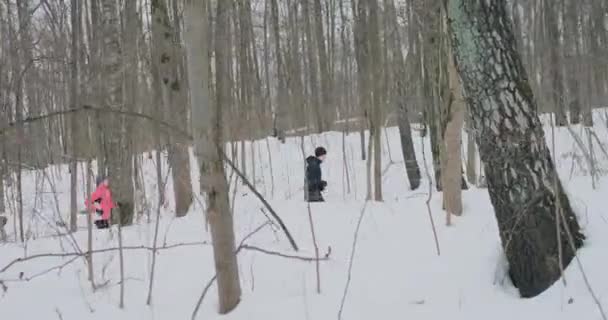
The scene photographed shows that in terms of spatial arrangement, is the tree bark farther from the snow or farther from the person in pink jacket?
the person in pink jacket

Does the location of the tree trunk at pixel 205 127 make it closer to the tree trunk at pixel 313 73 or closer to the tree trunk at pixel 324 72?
the tree trunk at pixel 324 72

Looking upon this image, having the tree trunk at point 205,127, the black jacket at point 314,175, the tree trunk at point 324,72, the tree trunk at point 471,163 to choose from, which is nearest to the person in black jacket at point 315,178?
the black jacket at point 314,175

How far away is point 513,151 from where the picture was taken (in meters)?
3.03

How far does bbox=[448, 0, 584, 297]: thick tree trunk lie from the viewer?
2990 millimetres

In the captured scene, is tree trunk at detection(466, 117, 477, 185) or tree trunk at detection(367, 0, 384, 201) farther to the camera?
tree trunk at detection(466, 117, 477, 185)

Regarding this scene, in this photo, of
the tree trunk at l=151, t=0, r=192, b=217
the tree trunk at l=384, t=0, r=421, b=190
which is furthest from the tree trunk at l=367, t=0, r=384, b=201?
the tree trunk at l=384, t=0, r=421, b=190

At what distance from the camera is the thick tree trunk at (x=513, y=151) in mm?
2990

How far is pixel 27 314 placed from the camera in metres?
3.33

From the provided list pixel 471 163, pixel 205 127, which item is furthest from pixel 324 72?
pixel 205 127

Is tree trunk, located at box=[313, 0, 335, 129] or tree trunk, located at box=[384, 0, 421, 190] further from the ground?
tree trunk, located at box=[313, 0, 335, 129]

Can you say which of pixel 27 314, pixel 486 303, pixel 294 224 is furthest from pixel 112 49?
pixel 486 303

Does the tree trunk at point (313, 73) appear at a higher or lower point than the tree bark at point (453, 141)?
higher

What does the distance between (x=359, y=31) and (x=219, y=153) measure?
662cm

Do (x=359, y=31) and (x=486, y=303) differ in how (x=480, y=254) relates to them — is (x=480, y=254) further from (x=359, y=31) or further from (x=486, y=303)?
(x=359, y=31)
